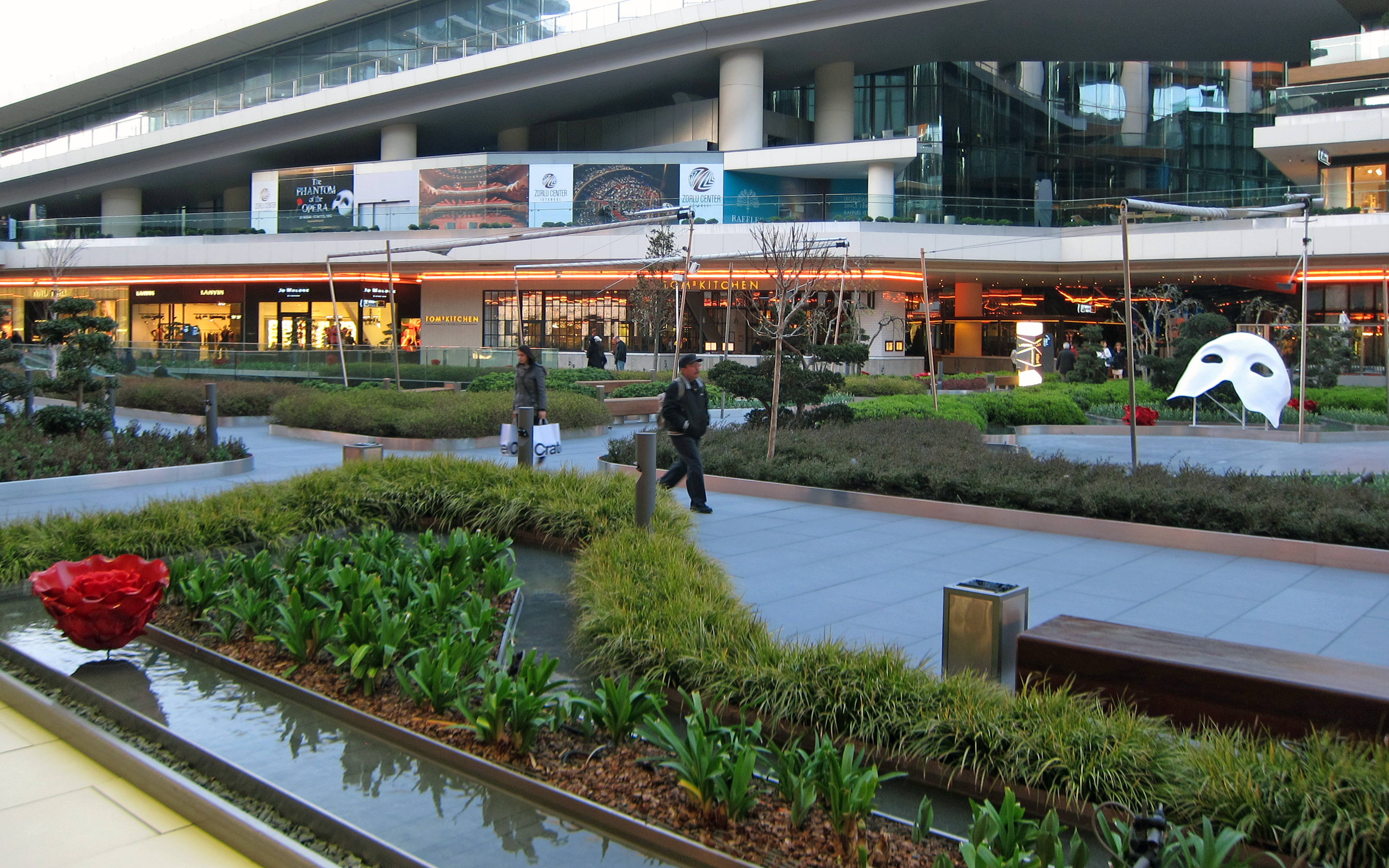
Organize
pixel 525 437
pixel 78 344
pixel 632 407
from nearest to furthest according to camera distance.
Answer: pixel 525 437, pixel 78 344, pixel 632 407

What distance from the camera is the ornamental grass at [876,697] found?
3846 mm

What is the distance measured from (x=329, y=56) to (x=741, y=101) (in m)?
24.2

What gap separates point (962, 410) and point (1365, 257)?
1075 inches

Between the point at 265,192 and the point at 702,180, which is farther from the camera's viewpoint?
the point at 265,192

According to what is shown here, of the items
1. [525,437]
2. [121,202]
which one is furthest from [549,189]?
[525,437]

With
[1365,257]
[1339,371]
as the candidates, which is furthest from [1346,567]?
[1365,257]

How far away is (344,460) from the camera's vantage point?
39.5ft

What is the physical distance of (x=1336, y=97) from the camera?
40.4 meters

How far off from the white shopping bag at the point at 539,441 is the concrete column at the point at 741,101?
103 feet

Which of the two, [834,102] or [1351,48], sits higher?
[1351,48]

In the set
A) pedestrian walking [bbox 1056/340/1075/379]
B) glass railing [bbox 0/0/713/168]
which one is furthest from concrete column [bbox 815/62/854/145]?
pedestrian walking [bbox 1056/340/1075/379]

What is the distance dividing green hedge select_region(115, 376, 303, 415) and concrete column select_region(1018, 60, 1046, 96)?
46572 millimetres

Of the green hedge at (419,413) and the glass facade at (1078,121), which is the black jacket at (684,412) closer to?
the green hedge at (419,413)

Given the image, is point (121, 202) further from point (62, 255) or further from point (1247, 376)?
point (1247, 376)
